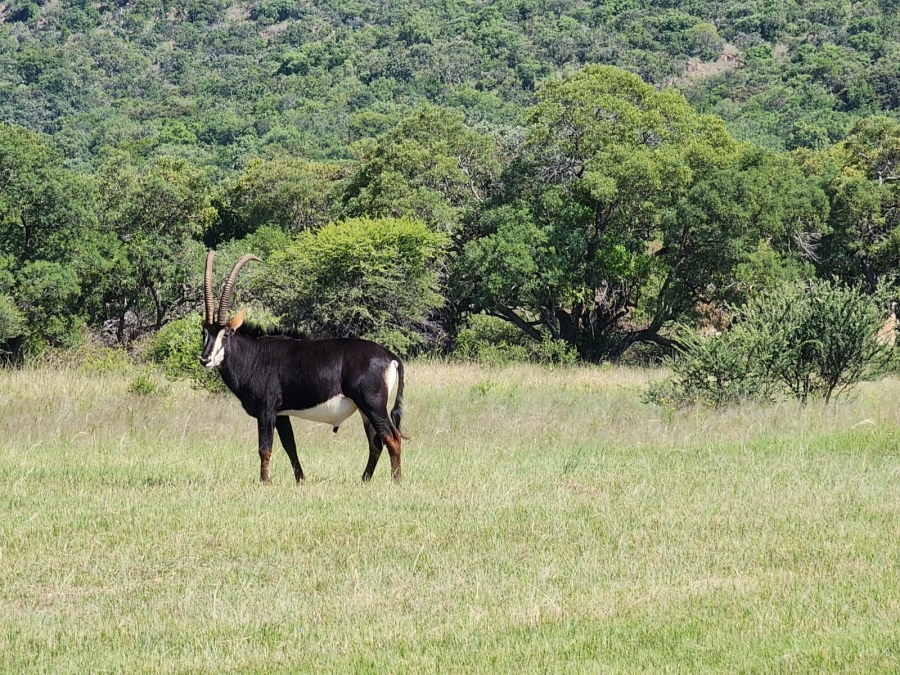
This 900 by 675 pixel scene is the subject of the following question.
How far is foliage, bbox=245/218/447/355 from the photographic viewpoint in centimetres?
2847

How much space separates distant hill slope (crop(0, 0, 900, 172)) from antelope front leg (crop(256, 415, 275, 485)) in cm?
7568

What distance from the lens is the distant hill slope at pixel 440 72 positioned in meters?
108

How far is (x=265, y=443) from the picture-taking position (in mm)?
11336

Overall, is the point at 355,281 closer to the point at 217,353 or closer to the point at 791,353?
the point at 791,353

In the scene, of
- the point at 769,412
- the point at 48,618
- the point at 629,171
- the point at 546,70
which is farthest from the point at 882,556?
the point at 546,70

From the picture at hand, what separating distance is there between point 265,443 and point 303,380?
0.72 metres

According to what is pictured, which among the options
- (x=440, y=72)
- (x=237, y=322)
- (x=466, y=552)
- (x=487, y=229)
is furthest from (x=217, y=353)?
(x=440, y=72)

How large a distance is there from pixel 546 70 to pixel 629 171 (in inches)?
4816

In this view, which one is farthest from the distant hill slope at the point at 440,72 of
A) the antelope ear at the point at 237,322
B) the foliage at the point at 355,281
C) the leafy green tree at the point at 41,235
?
the antelope ear at the point at 237,322

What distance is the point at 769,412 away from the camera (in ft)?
50.8

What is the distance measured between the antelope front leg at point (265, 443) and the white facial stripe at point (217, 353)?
2.37ft

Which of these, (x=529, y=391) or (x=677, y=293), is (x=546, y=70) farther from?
(x=529, y=391)

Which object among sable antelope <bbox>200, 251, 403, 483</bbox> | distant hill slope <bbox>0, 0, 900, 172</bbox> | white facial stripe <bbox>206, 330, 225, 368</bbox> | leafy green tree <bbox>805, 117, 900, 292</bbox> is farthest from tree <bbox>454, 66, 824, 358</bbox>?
distant hill slope <bbox>0, 0, 900, 172</bbox>

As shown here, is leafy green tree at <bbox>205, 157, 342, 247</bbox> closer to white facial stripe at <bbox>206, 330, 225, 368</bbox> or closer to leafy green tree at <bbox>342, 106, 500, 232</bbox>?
leafy green tree at <bbox>342, 106, 500, 232</bbox>
